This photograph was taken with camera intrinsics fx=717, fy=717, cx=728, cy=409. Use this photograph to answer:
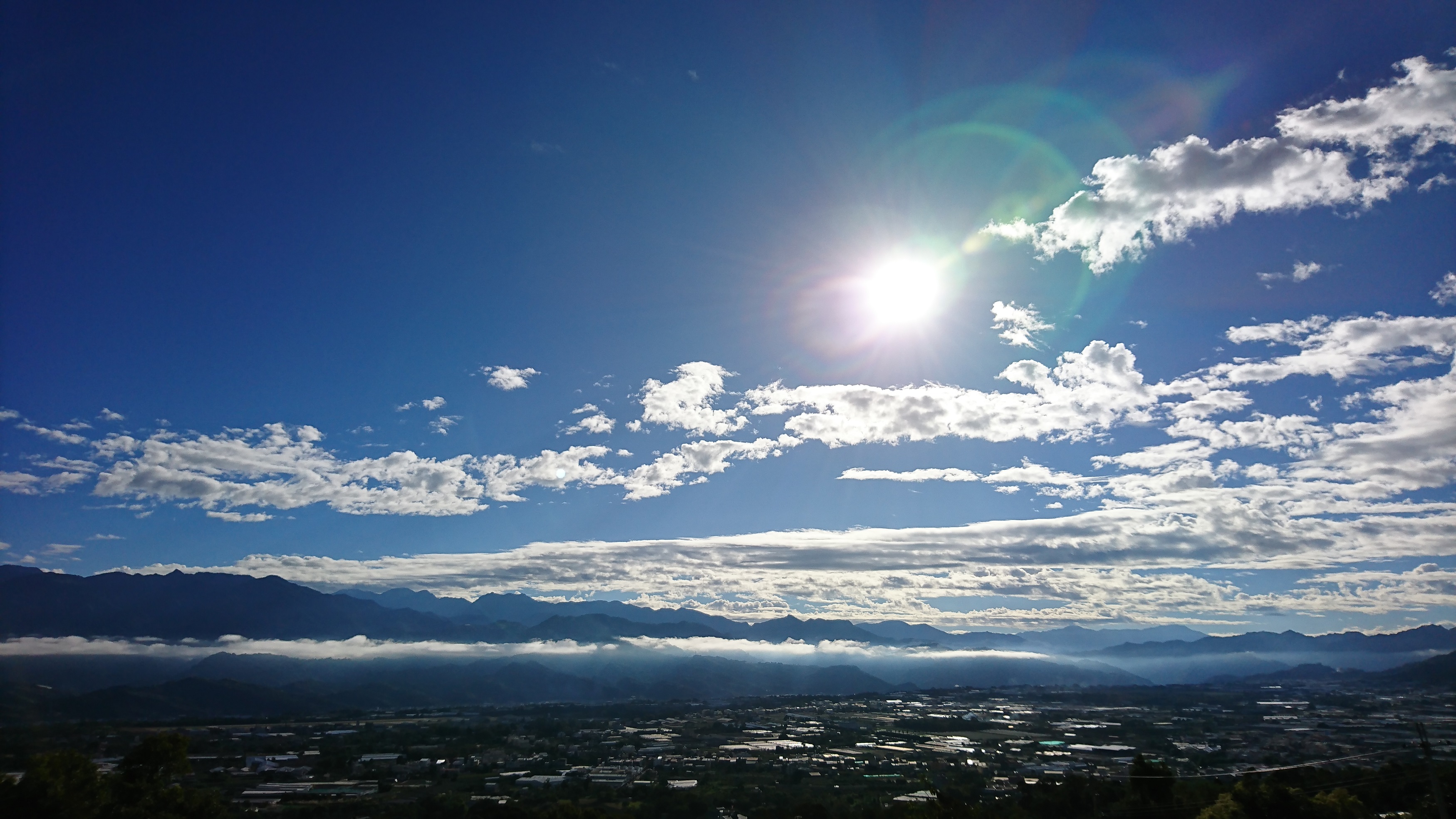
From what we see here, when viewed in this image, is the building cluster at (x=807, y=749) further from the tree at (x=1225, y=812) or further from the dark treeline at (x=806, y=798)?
the tree at (x=1225, y=812)

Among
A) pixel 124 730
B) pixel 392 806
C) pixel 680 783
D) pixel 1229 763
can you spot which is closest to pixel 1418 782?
pixel 1229 763

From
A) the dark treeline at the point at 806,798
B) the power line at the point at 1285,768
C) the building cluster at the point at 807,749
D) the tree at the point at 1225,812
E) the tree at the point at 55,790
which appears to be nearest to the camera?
the tree at the point at 55,790

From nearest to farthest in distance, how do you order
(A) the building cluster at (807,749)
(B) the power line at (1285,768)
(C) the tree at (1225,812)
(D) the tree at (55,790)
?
1. (D) the tree at (55,790)
2. (C) the tree at (1225,812)
3. (B) the power line at (1285,768)
4. (A) the building cluster at (807,749)

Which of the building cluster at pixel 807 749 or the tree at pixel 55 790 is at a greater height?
the tree at pixel 55 790

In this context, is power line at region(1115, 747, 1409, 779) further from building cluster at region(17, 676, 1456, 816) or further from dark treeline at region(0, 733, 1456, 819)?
dark treeline at region(0, 733, 1456, 819)

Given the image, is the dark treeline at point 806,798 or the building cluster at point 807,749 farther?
the building cluster at point 807,749

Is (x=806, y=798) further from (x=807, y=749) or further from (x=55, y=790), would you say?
(x=55, y=790)

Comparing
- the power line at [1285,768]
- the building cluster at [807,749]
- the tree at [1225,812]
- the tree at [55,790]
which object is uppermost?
the tree at [55,790]

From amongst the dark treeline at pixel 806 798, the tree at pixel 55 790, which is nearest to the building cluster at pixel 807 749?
the dark treeline at pixel 806 798

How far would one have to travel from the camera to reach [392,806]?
69.8m

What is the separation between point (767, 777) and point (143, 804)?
69.0 m

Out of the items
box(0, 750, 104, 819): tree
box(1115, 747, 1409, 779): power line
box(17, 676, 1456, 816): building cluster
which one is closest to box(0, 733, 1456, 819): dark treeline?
box(0, 750, 104, 819): tree

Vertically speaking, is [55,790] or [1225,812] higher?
[55,790]

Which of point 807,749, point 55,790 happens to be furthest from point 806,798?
point 55,790
